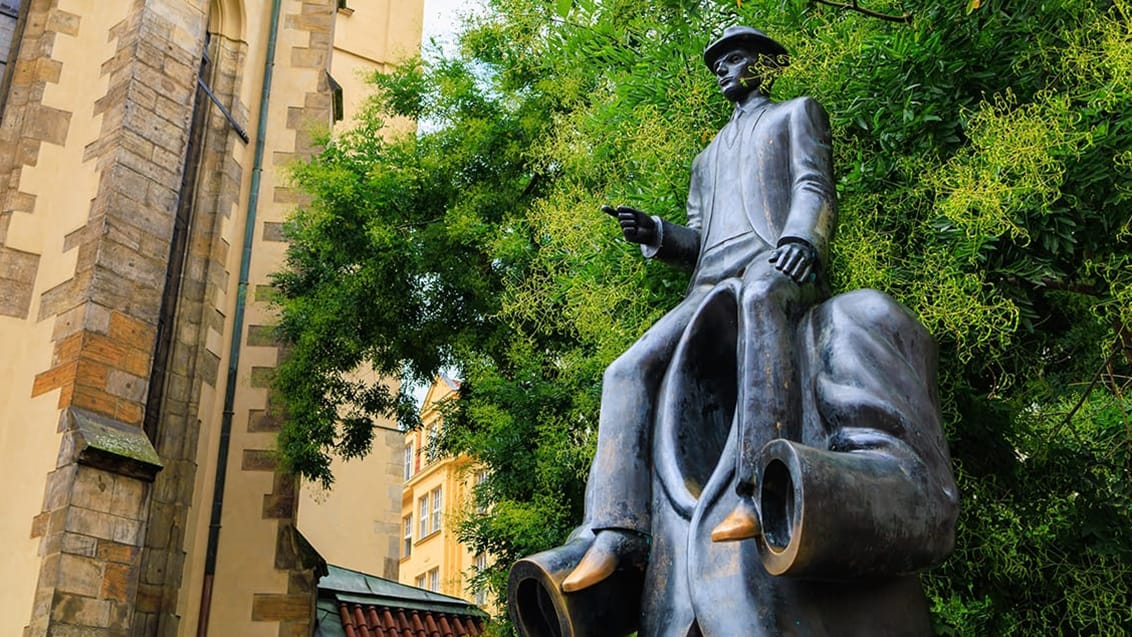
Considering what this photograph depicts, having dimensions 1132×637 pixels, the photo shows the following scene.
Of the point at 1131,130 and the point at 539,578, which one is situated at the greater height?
the point at 1131,130

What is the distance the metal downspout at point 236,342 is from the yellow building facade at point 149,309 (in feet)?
0.09

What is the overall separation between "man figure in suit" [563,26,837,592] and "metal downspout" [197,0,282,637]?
10792 mm

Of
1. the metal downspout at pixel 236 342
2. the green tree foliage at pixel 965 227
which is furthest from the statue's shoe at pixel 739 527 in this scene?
the metal downspout at pixel 236 342

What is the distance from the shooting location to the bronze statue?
2600mm

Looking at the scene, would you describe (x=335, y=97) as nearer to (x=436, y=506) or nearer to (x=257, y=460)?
(x=257, y=460)

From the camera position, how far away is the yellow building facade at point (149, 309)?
9.88 metres

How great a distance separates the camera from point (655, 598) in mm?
3008

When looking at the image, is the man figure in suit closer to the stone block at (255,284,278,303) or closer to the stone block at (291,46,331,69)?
the stone block at (255,284,278,303)

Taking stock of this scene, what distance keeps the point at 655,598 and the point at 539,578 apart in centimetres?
30

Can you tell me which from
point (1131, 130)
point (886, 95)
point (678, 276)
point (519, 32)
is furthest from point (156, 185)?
point (1131, 130)

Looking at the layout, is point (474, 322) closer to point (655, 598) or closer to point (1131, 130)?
point (1131, 130)

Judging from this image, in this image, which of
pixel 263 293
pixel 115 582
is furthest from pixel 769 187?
pixel 263 293

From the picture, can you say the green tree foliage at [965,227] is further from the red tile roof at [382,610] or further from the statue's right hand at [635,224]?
the red tile roof at [382,610]

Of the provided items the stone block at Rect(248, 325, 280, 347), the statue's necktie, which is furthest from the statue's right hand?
the stone block at Rect(248, 325, 280, 347)
